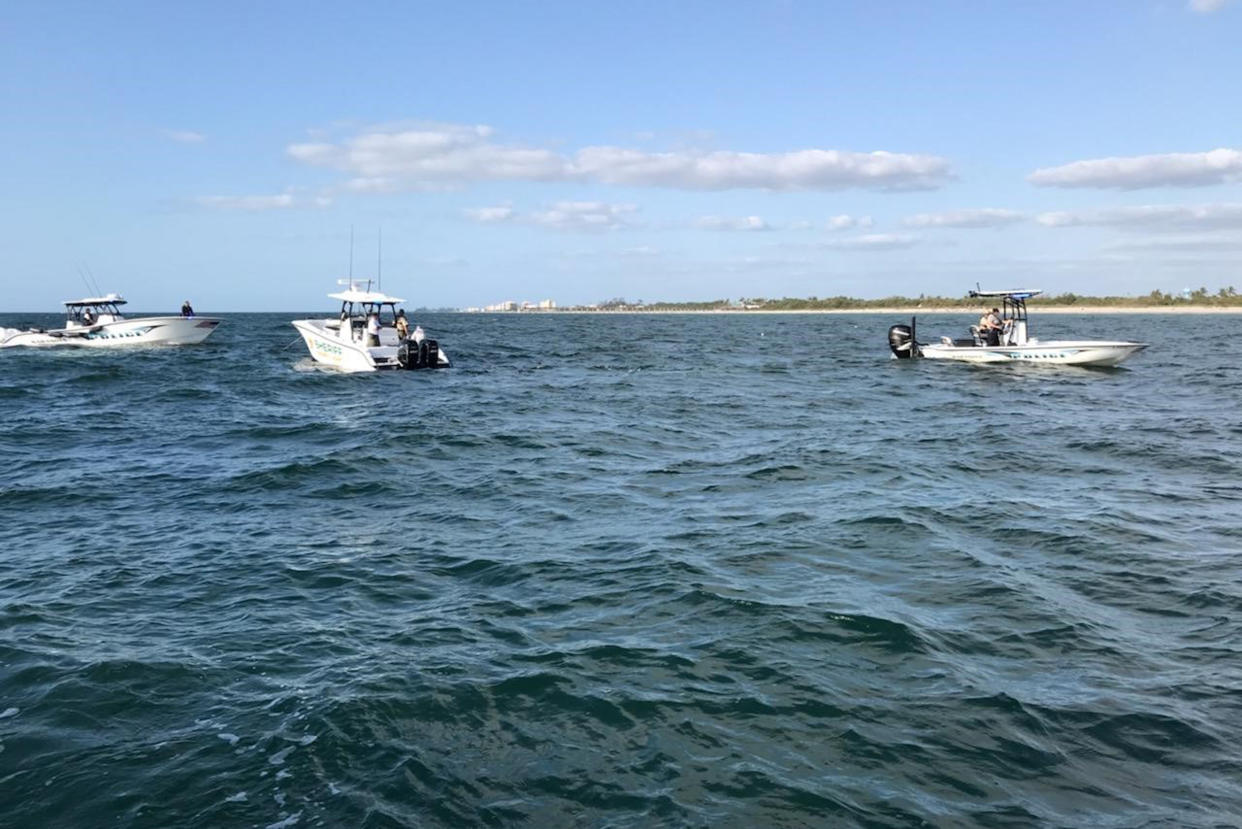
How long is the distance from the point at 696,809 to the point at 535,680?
2152mm

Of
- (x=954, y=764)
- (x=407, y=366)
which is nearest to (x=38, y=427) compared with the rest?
(x=407, y=366)

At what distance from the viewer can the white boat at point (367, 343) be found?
35.7m

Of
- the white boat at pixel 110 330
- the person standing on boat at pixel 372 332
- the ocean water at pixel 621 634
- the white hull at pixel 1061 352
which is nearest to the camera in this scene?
the ocean water at pixel 621 634

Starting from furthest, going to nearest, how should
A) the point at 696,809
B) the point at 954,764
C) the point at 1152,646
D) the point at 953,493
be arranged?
1. the point at 953,493
2. the point at 1152,646
3. the point at 954,764
4. the point at 696,809

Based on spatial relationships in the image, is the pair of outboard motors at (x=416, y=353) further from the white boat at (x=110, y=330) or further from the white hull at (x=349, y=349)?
the white boat at (x=110, y=330)

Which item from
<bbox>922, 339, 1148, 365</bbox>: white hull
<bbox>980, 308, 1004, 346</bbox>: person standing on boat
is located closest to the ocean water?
<bbox>922, 339, 1148, 365</bbox>: white hull

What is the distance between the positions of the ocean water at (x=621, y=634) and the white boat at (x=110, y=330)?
31708mm

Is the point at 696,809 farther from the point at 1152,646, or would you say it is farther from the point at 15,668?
the point at 15,668

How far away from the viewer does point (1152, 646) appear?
7.79 meters

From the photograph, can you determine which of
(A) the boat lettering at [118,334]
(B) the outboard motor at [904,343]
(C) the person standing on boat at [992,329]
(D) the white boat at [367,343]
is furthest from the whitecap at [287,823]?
(A) the boat lettering at [118,334]

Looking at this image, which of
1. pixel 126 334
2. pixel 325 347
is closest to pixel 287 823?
pixel 325 347

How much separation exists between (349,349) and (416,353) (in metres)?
2.85

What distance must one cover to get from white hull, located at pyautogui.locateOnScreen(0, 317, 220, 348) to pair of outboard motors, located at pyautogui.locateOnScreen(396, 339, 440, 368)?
63.4ft

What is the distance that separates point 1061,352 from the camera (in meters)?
35.7
